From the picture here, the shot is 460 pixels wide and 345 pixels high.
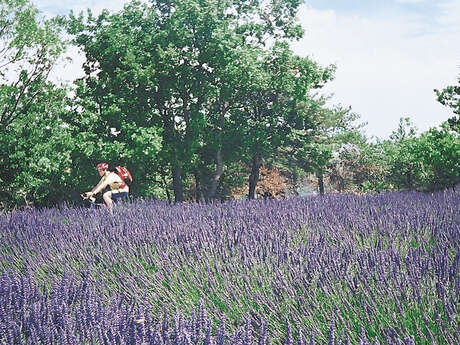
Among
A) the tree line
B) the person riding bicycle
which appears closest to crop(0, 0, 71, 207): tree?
the tree line

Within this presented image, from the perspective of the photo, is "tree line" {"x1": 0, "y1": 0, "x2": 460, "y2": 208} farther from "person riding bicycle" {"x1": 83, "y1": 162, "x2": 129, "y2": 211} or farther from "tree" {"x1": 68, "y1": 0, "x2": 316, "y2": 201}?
"person riding bicycle" {"x1": 83, "y1": 162, "x2": 129, "y2": 211}

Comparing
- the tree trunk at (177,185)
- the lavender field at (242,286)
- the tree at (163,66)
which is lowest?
the lavender field at (242,286)

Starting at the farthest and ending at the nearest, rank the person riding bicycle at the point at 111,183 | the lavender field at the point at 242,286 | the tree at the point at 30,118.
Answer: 1. the tree at the point at 30,118
2. the person riding bicycle at the point at 111,183
3. the lavender field at the point at 242,286

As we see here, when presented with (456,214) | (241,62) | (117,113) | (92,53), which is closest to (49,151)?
(117,113)

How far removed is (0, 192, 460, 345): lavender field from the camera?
2.45 metres

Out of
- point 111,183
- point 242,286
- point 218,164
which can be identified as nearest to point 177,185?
point 218,164

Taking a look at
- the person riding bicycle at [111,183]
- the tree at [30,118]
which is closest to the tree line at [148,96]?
the tree at [30,118]

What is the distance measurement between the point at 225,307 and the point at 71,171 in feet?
46.0

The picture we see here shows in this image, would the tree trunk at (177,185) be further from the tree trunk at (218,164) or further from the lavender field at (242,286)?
the lavender field at (242,286)

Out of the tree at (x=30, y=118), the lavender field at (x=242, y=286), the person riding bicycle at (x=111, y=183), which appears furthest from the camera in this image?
the tree at (x=30, y=118)

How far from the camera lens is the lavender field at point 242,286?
2.45 m

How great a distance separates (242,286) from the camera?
3191 mm

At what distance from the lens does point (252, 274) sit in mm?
3490

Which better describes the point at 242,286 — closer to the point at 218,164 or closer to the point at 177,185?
the point at 177,185
